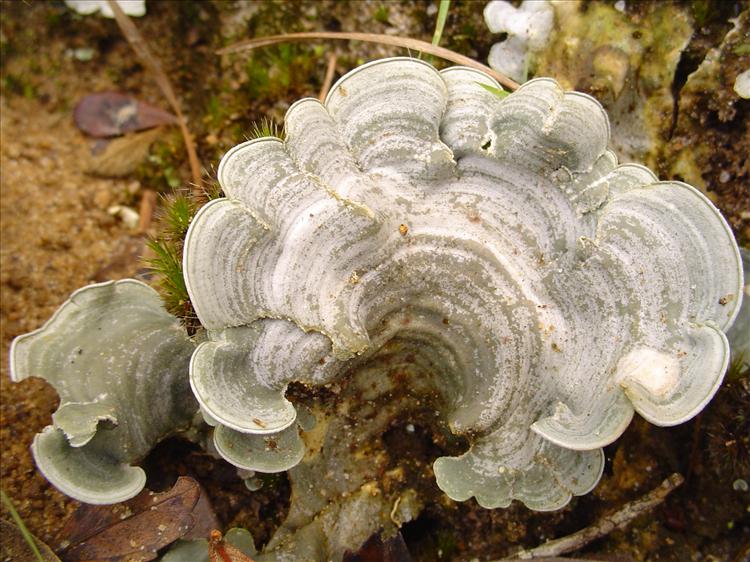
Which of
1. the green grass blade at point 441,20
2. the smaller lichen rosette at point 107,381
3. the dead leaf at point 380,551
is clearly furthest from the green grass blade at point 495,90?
the dead leaf at point 380,551

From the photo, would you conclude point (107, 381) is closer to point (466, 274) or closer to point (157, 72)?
point (466, 274)

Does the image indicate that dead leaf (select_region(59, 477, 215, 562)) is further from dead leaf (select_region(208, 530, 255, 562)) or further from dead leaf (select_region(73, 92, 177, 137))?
dead leaf (select_region(73, 92, 177, 137))

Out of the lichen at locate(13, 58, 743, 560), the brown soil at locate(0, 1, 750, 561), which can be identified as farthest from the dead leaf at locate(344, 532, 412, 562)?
the lichen at locate(13, 58, 743, 560)

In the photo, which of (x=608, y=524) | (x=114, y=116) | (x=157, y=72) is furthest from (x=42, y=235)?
(x=608, y=524)

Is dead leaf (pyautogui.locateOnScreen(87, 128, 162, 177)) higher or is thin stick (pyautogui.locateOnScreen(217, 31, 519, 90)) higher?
thin stick (pyautogui.locateOnScreen(217, 31, 519, 90))

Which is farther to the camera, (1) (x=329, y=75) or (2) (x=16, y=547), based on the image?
(1) (x=329, y=75)

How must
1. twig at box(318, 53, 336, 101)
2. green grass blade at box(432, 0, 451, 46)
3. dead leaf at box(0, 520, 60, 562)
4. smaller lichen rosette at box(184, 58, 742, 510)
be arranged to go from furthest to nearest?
twig at box(318, 53, 336, 101) → green grass blade at box(432, 0, 451, 46) → dead leaf at box(0, 520, 60, 562) → smaller lichen rosette at box(184, 58, 742, 510)

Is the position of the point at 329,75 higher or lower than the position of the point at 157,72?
higher

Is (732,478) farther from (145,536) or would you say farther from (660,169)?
(145,536)
